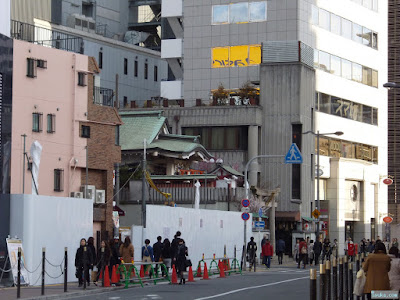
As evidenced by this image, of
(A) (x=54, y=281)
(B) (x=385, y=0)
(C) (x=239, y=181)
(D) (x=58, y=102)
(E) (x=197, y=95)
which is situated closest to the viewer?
(A) (x=54, y=281)

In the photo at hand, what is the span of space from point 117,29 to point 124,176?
37358mm

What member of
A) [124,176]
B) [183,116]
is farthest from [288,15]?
[124,176]

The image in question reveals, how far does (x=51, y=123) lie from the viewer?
1908 inches

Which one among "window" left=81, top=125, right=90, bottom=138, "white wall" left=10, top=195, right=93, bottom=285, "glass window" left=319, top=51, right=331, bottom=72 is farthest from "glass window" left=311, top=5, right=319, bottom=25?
"white wall" left=10, top=195, right=93, bottom=285

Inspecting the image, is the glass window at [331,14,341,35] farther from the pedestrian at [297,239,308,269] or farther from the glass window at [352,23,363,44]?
the pedestrian at [297,239,308,269]

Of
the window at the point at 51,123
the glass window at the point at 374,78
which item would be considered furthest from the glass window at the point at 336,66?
the window at the point at 51,123

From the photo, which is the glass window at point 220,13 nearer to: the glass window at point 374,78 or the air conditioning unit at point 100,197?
the glass window at point 374,78

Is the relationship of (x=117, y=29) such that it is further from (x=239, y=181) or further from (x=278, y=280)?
(x=278, y=280)

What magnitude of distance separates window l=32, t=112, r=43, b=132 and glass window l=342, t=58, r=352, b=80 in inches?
1857

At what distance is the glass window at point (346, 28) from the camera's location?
91.1 m

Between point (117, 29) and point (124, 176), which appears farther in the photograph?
point (117, 29)

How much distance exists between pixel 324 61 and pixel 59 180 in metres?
42.0

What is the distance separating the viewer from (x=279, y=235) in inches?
3159

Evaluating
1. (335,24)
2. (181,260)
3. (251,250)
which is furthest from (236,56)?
(181,260)
